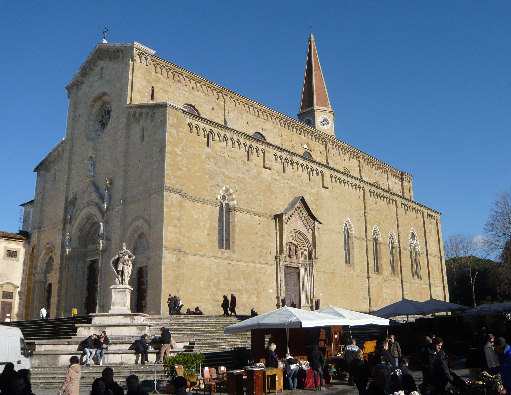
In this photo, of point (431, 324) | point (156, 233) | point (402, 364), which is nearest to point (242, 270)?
point (156, 233)

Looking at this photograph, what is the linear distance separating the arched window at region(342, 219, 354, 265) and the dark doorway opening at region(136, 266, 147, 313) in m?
15.2

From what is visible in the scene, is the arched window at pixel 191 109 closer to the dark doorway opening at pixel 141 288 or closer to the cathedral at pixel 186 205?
the cathedral at pixel 186 205

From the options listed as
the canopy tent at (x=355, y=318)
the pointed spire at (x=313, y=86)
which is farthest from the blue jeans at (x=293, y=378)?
the pointed spire at (x=313, y=86)

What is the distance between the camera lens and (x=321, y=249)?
1225 inches

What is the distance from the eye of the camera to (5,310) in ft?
94.2

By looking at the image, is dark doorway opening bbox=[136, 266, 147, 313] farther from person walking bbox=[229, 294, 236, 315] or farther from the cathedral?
person walking bbox=[229, 294, 236, 315]

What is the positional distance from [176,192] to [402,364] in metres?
15.3

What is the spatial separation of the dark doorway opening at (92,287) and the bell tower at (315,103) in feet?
76.5

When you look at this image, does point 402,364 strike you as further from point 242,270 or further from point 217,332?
point 242,270

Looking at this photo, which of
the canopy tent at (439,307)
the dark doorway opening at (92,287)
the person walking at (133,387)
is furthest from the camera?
the dark doorway opening at (92,287)

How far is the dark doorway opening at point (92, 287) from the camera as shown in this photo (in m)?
26.2

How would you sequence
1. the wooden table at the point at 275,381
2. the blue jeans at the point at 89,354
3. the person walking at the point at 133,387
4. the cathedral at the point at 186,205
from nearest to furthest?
1. the person walking at the point at 133,387
2. the wooden table at the point at 275,381
3. the blue jeans at the point at 89,354
4. the cathedral at the point at 186,205

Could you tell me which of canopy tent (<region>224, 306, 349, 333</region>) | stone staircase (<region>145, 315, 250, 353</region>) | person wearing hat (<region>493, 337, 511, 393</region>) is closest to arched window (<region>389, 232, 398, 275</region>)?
stone staircase (<region>145, 315, 250, 353</region>)

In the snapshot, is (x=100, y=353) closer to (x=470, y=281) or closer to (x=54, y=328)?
Answer: (x=54, y=328)
